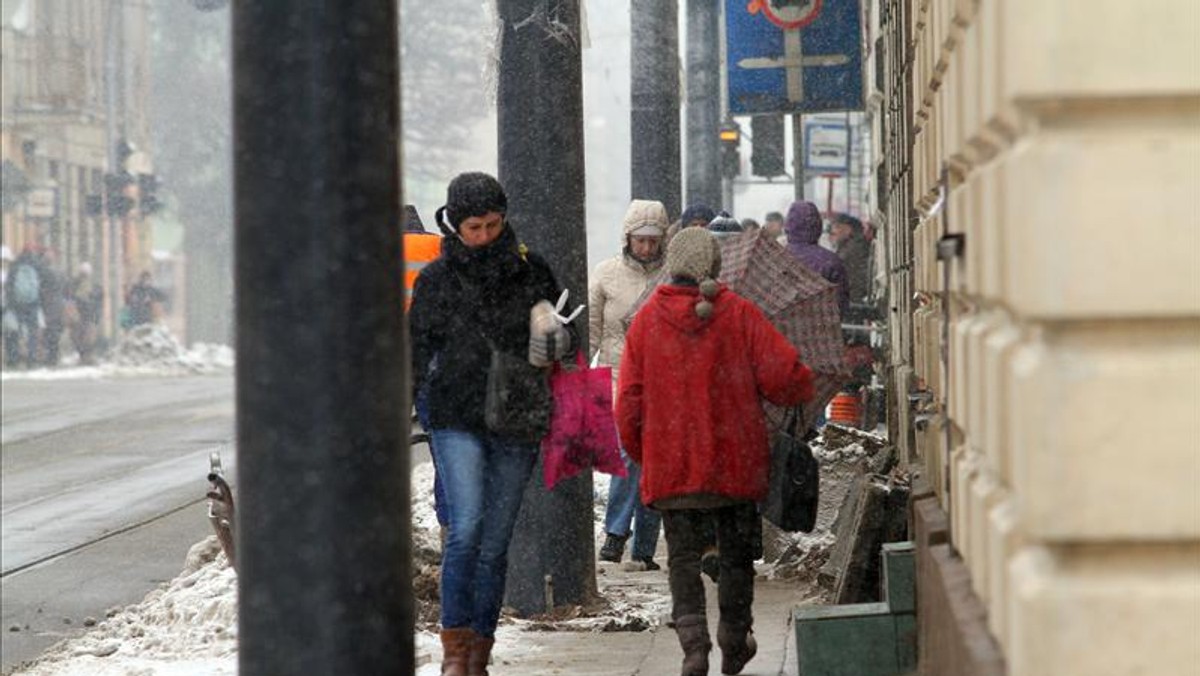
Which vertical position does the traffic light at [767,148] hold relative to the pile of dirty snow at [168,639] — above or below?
above

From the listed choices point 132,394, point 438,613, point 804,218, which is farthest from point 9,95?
point 438,613

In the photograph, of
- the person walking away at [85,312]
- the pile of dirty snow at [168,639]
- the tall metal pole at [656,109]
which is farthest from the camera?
the person walking away at [85,312]

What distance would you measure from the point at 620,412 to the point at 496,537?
0.63 m

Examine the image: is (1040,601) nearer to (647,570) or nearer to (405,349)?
(405,349)

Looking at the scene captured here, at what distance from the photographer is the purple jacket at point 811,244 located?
13.5 metres

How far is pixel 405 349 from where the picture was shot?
13.6 ft

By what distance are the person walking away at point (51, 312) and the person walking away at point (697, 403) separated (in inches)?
1488

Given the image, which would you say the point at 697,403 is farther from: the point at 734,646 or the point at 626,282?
the point at 626,282

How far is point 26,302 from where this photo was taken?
44.1 meters

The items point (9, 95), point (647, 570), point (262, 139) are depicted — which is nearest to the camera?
point (262, 139)

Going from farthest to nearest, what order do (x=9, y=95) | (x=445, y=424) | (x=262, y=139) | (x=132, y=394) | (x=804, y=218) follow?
(x=9, y=95)
(x=132, y=394)
(x=804, y=218)
(x=445, y=424)
(x=262, y=139)

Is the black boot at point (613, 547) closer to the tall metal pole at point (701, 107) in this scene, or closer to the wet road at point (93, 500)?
the wet road at point (93, 500)

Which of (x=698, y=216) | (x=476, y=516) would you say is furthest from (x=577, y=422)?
(x=698, y=216)

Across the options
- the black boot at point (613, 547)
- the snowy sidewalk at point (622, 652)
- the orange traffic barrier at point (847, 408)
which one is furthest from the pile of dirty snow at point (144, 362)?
the snowy sidewalk at point (622, 652)
